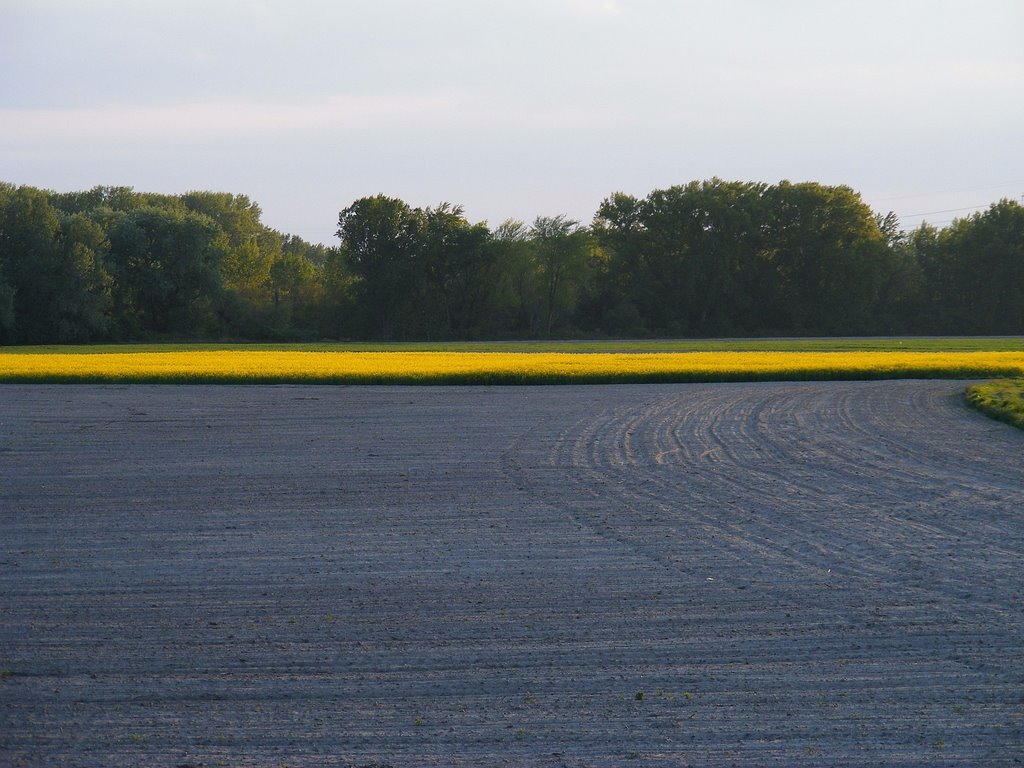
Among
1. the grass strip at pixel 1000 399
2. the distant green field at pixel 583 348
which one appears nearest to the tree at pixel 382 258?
the distant green field at pixel 583 348

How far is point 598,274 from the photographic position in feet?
295

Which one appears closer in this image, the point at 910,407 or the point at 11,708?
the point at 11,708

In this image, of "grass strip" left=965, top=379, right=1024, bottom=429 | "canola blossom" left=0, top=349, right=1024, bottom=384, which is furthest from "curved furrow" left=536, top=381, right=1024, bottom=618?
"canola blossom" left=0, top=349, right=1024, bottom=384

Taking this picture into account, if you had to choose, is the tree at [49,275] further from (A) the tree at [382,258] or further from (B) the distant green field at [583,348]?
(A) the tree at [382,258]

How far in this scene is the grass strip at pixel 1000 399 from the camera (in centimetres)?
1827

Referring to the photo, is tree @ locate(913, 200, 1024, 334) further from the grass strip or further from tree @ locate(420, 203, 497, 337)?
the grass strip

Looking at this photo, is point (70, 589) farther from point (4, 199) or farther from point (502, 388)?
point (4, 199)

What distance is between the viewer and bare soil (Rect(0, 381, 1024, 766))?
15.9 ft

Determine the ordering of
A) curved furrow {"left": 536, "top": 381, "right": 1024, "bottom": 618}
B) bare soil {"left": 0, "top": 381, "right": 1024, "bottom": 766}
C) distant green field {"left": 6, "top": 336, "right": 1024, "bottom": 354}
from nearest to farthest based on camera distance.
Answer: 1. bare soil {"left": 0, "top": 381, "right": 1024, "bottom": 766}
2. curved furrow {"left": 536, "top": 381, "right": 1024, "bottom": 618}
3. distant green field {"left": 6, "top": 336, "right": 1024, "bottom": 354}

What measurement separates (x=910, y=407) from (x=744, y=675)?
16.7 meters

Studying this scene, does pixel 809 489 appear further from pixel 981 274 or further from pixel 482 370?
pixel 981 274

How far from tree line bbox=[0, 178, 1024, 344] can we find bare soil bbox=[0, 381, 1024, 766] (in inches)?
2586

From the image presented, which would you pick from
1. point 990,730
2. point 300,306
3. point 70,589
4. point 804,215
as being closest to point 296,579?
point 70,589

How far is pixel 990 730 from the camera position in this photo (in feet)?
15.9
